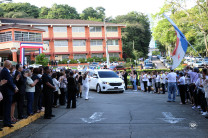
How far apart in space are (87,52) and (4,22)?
18.5 m

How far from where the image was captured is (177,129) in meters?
8.31

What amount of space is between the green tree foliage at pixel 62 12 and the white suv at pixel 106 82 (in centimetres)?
6571

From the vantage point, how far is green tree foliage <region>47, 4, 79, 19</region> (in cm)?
8569

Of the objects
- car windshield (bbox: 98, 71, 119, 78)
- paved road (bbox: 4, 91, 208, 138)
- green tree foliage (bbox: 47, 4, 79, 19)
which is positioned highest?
green tree foliage (bbox: 47, 4, 79, 19)

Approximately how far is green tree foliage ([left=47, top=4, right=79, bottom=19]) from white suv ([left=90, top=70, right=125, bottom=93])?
65.7 m

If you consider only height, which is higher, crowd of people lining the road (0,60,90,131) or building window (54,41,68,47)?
building window (54,41,68,47)

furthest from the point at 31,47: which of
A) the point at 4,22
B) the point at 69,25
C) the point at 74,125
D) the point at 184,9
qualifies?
the point at 74,125

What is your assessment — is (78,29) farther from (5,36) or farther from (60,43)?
(5,36)

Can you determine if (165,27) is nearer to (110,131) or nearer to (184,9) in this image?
(184,9)

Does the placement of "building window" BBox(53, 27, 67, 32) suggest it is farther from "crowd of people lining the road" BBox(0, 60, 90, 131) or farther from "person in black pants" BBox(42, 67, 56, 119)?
"person in black pants" BBox(42, 67, 56, 119)

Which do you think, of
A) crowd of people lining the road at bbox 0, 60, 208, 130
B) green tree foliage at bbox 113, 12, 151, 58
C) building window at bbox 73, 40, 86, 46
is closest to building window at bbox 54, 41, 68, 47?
building window at bbox 73, 40, 86, 46

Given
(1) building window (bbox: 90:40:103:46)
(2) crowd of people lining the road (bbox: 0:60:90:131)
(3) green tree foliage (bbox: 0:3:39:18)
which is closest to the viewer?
(2) crowd of people lining the road (bbox: 0:60:90:131)

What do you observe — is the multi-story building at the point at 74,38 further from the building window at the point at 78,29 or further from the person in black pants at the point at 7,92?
the person in black pants at the point at 7,92

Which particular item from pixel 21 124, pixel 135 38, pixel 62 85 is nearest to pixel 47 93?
pixel 21 124
